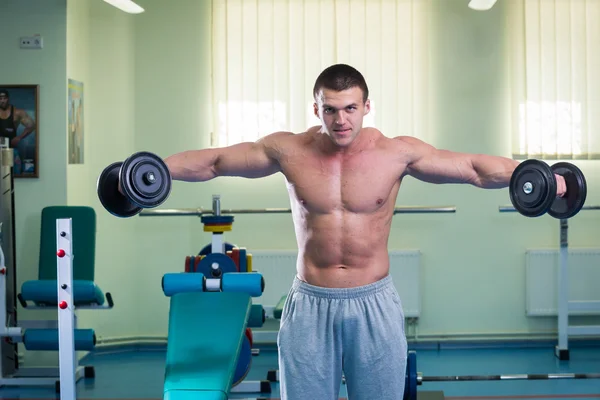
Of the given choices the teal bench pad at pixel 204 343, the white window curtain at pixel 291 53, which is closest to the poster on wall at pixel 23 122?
the white window curtain at pixel 291 53

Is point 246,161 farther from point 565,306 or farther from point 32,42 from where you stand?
point 565,306

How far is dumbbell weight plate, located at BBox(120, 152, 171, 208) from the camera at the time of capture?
7.62ft

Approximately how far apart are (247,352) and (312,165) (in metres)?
1.92

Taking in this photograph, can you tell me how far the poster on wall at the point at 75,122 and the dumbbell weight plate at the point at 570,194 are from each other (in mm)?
3185

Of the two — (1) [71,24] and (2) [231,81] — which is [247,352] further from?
(1) [71,24]

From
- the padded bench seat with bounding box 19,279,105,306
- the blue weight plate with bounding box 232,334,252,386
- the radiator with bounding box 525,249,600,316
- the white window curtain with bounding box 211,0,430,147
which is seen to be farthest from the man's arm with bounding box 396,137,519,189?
the radiator with bounding box 525,249,600,316

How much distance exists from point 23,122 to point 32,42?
0.46 m

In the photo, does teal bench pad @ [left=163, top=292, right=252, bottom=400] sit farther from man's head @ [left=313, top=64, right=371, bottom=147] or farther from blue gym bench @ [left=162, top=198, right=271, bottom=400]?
man's head @ [left=313, top=64, right=371, bottom=147]

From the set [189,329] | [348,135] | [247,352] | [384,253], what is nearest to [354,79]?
[348,135]

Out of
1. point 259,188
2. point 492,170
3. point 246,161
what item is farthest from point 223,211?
point 492,170

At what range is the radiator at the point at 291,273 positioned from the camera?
531 centimetres

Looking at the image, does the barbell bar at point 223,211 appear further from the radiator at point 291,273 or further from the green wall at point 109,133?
the green wall at point 109,133

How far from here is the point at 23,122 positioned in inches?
192

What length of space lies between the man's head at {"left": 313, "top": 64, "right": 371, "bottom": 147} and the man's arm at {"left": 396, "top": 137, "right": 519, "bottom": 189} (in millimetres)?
232
